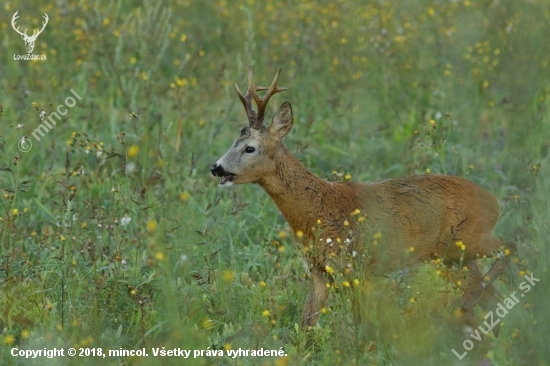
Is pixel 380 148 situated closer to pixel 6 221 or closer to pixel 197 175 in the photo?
pixel 197 175

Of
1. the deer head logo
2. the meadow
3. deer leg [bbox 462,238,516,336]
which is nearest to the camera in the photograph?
the meadow

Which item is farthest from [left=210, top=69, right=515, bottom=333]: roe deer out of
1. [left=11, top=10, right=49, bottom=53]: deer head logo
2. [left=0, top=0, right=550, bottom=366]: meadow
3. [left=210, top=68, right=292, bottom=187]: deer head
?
[left=11, top=10, right=49, bottom=53]: deer head logo

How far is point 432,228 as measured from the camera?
606 centimetres

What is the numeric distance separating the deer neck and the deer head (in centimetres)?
6

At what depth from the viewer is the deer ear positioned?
629cm

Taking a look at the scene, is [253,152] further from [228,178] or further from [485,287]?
[485,287]

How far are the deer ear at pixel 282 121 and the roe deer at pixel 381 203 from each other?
0.08 ft

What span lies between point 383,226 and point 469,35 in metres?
1.73

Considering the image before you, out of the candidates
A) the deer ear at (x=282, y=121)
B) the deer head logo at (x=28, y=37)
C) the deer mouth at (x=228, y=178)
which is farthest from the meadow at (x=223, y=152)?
the deer ear at (x=282, y=121)

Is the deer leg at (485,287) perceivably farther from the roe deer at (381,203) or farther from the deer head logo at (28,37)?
the deer head logo at (28,37)

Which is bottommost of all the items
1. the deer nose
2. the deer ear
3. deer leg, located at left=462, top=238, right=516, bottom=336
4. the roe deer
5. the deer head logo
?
deer leg, located at left=462, top=238, right=516, bottom=336

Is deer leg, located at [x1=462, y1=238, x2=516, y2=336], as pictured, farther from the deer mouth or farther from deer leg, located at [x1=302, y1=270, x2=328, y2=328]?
the deer mouth

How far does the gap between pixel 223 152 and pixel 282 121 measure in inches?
83.9

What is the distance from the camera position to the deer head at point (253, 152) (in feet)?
20.0
